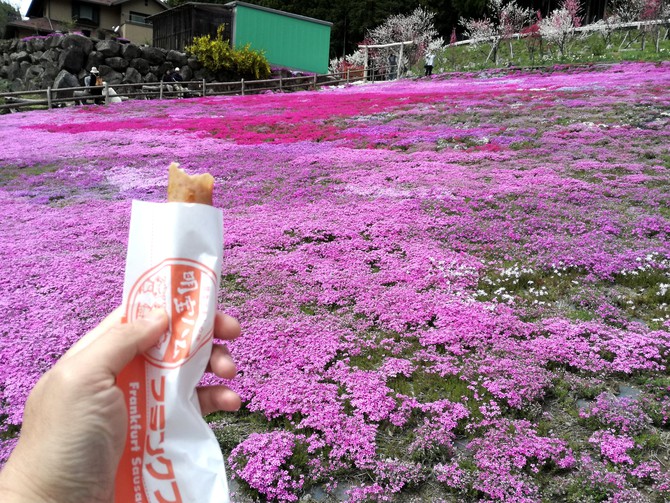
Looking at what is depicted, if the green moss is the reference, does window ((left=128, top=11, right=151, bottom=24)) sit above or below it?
above

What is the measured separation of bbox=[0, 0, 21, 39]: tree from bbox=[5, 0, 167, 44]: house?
1290 millimetres

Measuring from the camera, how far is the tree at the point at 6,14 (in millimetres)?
57438

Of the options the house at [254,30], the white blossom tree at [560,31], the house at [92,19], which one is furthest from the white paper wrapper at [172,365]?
the house at [92,19]

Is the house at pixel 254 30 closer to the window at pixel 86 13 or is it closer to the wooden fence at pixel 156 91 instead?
the wooden fence at pixel 156 91

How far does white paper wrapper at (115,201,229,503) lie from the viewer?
1.76 m

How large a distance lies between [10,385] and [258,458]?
293cm

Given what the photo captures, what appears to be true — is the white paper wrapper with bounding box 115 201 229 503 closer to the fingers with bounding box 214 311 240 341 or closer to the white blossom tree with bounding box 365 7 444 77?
the fingers with bounding box 214 311 240 341

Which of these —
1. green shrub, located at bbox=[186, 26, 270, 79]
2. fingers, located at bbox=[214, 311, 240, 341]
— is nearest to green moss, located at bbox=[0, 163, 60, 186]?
fingers, located at bbox=[214, 311, 240, 341]

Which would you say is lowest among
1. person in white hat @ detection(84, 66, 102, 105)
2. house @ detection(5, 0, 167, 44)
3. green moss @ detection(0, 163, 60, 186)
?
green moss @ detection(0, 163, 60, 186)

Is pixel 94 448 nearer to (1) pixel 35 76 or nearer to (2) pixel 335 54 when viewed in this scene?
(1) pixel 35 76

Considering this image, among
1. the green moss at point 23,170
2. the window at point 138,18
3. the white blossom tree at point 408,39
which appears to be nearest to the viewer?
the green moss at point 23,170

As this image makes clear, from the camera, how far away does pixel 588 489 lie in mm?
3562

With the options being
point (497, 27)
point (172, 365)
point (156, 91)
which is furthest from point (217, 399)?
point (497, 27)

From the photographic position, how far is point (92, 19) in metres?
55.2
